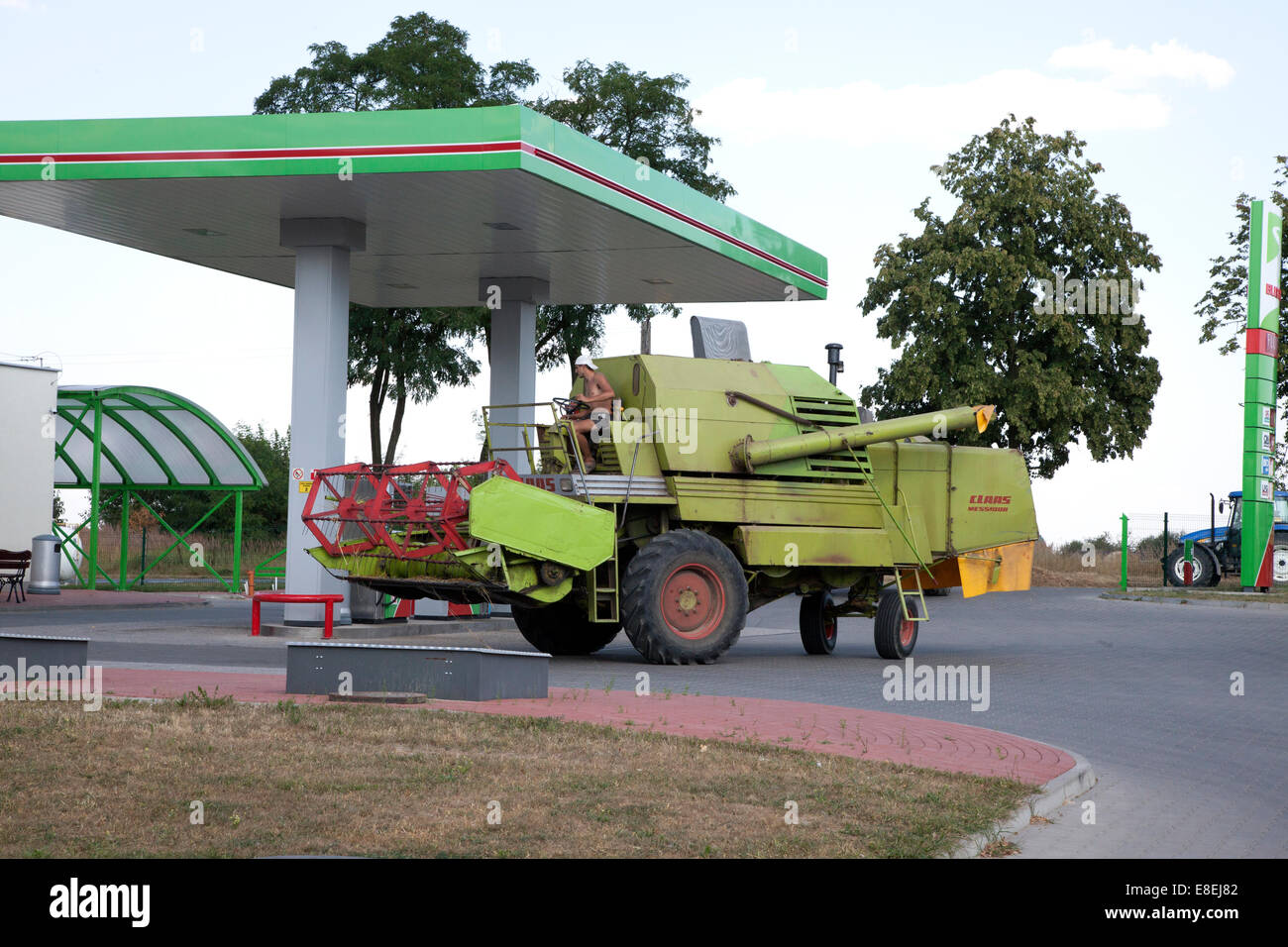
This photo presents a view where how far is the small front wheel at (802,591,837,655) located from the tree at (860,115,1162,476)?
28268 mm

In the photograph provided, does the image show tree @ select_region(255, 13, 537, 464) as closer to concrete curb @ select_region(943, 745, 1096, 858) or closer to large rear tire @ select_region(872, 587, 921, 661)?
large rear tire @ select_region(872, 587, 921, 661)

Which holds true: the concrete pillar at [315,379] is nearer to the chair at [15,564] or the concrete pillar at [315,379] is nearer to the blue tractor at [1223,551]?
the chair at [15,564]

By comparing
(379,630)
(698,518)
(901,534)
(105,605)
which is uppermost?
(698,518)

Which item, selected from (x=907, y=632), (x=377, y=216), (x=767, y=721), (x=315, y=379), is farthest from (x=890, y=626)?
(x=377, y=216)

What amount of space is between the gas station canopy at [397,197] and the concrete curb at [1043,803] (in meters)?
10.6

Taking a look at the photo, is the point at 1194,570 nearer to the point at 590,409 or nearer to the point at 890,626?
the point at 890,626

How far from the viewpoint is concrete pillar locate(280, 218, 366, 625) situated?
19.3m

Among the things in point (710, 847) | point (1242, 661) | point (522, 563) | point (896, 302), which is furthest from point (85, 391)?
point (896, 302)

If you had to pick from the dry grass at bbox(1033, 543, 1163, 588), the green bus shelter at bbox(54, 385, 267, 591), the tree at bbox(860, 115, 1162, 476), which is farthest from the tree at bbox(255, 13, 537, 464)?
the dry grass at bbox(1033, 543, 1163, 588)

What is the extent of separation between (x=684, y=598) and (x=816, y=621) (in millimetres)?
3098

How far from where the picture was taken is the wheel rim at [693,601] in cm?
1542

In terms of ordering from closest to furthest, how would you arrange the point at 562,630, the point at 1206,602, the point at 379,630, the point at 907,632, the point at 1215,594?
the point at 562,630, the point at 907,632, the point at 379,630, the point at 1206,602, the point at 1215,594

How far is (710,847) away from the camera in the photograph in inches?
254

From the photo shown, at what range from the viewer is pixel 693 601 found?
614 inches
